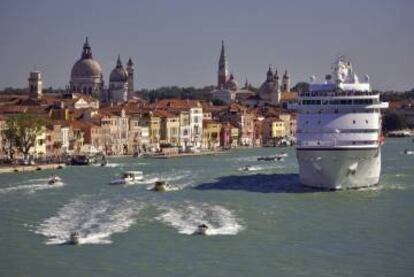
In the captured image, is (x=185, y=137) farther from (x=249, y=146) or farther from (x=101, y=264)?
(x=101, y=264)

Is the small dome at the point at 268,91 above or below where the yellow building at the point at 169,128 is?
above

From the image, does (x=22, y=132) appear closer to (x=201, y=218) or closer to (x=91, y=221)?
(x=91, y=221)

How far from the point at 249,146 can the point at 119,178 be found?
30226mm

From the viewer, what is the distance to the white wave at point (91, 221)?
19.2 m

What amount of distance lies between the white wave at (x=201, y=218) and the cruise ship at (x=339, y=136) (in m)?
3.50

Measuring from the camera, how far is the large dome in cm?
7775

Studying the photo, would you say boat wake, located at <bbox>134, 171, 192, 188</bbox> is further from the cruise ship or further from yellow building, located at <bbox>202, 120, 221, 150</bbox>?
yellow building, located at <bbox>202, 120, 221, 150</bbox>

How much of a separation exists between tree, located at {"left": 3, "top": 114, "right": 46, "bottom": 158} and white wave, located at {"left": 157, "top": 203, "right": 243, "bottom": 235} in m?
17.5

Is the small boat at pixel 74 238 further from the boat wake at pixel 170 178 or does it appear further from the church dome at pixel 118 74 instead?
the church dome at pixel 118 74

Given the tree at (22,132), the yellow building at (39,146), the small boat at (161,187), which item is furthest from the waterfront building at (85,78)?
the small boat at (161,187)

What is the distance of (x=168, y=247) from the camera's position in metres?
18.0

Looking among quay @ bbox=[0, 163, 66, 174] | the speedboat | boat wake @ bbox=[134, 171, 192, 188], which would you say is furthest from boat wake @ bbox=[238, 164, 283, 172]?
quay @ bbox=[0, 163, 66, 174]

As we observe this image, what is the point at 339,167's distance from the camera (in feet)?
84.7

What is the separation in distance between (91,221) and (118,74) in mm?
57156
